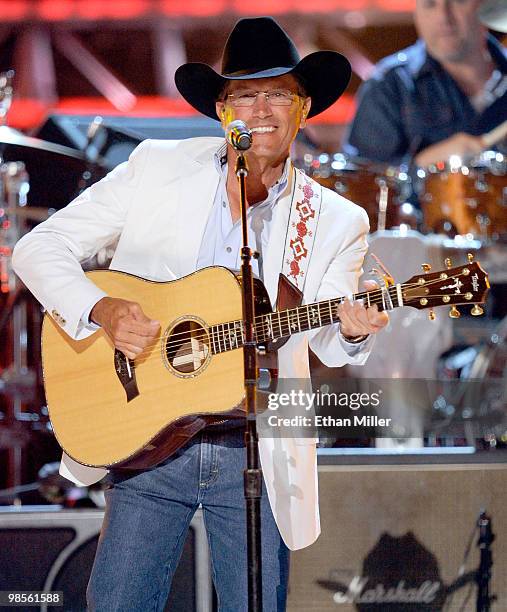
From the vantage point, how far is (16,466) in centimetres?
521

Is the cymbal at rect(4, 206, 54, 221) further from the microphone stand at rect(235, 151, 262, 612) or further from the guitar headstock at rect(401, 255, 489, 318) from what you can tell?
the guitar headstock at rect(401, 255, 489, 318)

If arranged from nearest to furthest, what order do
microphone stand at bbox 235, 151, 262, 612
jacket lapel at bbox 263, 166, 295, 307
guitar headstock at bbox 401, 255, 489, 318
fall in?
microphone stand at bbox 235, 151, 262, 612, guitar headstock at bbox 401, 255, 489, 318, jacket lapel at bbox 263, 166, 295, 307

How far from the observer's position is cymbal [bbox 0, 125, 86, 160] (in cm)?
429

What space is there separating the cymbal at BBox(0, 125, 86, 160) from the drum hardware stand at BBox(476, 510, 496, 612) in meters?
2.47

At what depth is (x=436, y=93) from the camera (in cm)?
487

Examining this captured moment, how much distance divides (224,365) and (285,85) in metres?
0.95

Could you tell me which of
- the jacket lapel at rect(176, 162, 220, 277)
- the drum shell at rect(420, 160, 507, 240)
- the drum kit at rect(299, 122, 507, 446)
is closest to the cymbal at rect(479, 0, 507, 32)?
the drum kit at rect(299, 122, 507, 446)

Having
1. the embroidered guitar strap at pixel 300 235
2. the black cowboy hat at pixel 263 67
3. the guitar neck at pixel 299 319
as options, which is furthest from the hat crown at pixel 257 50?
the guitar neck at pixel 299 319

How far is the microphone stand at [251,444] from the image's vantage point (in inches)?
94.1

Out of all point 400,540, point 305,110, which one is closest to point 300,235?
point 305,110

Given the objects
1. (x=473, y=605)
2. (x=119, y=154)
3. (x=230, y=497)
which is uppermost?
(x=119, y=154)

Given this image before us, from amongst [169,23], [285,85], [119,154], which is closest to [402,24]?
[169,23]

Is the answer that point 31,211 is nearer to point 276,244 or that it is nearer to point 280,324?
point 276,244

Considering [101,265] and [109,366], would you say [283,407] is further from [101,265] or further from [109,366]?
[101,265]
